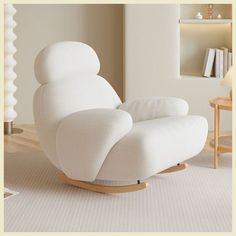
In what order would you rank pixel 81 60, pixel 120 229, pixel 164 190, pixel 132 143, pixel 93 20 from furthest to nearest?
pixel 93 20, pixel 81 60, pixel 164 190, pixel 132 143, pixel 120 229

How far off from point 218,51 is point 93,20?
1.19 metres

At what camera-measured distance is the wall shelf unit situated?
5.15m

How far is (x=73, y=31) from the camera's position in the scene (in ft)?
17.2

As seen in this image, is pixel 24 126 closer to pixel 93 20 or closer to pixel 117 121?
pixel 93 20

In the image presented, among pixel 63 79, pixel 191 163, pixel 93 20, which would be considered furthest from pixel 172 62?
pixel 63 79

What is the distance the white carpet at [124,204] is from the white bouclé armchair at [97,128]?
0.10m

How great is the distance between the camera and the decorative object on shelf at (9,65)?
4711 mm

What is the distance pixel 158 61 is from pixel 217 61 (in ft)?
1.79

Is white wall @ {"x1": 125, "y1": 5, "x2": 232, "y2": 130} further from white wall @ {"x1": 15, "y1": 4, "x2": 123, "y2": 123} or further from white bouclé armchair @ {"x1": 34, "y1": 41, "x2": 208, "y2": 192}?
white bouclé armchair @ {"x1": 34, "y1": 41, "x2": 208, "y2": 192}

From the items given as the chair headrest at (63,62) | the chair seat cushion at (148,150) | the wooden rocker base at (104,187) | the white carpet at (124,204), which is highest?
the chair headrest at (63,62)

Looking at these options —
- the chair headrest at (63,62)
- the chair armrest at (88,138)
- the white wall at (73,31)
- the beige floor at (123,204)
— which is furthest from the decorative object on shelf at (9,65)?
the chair armrest at (88,138)

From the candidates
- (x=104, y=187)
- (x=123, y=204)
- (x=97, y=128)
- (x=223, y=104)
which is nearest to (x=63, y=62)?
(x=97, y=128)

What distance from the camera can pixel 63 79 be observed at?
3314 millimetres

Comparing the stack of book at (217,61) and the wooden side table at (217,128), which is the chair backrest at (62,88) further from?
the stack of book at (217,61)
